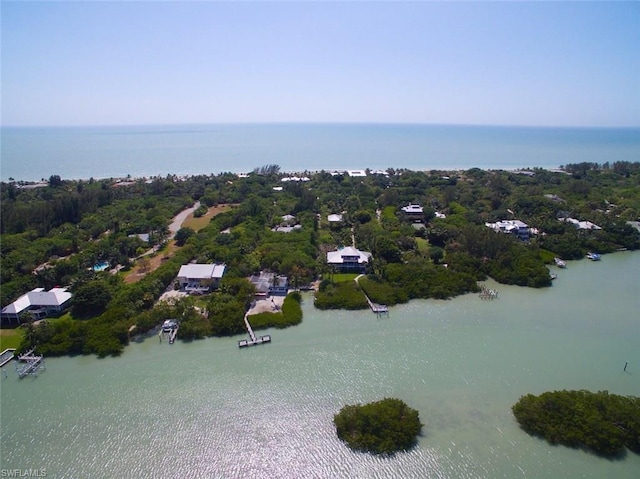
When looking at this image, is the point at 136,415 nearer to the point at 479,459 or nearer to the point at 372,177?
the point at 479,459

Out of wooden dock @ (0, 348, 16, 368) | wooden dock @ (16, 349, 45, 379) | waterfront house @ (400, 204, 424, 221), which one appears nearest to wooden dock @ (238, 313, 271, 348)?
wooden dock @ (16, 349, 45, 379)

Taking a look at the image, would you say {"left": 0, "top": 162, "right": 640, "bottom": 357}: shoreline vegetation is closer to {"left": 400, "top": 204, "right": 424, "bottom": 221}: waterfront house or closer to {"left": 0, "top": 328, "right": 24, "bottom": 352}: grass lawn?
{"left": 400, "top": 204, "right": 424, "bottom": 221}: waterfront house

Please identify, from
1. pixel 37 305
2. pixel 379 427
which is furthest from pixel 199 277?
pixel 379 427

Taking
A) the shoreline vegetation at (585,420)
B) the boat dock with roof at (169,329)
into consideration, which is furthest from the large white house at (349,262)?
the shoreline vegetation at (585,420)

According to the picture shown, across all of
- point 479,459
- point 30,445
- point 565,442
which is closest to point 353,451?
point 479,459

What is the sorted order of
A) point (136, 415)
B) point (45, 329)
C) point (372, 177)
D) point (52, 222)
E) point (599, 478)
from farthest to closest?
point (372, 177), point (52, 222), point (45, 329), point (136, 415), point (599, 478)

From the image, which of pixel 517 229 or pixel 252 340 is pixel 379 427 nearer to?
pixel 252 340
